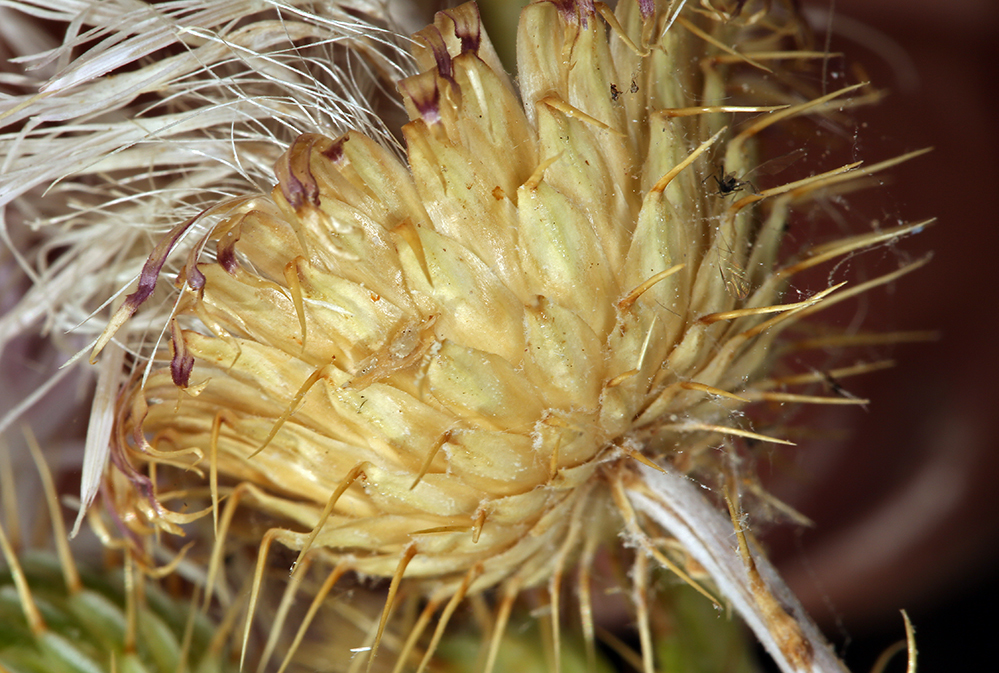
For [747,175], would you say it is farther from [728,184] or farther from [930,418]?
[930,418]

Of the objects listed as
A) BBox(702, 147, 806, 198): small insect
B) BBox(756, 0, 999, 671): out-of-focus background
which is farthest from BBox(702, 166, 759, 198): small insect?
BBox(756, 0, 999, 671): out-of-focus background

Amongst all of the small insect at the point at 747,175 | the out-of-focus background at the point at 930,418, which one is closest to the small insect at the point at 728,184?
the small insect at the point at 747,175

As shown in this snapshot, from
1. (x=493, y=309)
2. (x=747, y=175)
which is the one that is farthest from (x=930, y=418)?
(x=493, y=309)

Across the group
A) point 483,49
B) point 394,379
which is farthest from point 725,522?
point 483,49

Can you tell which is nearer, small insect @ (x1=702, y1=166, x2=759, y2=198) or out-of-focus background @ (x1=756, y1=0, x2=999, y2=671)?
small insect @ (x1=702, y1=166, x2=759, y2=198)

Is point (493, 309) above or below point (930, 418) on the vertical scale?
above

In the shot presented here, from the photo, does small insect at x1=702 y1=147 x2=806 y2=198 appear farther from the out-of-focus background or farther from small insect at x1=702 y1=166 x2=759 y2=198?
the out-of-focus background

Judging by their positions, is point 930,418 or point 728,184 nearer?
point 728,184

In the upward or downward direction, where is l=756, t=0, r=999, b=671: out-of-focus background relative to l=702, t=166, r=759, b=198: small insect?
downward

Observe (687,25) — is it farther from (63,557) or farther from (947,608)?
(947,608)
